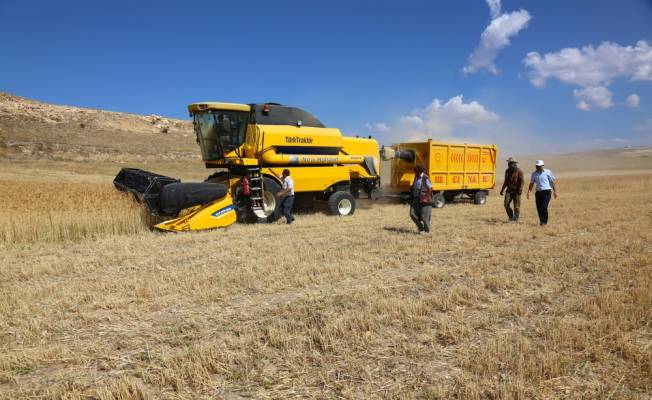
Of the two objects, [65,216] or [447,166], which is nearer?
[65,216]

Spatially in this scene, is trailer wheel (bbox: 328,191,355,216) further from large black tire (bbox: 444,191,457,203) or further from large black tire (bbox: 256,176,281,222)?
large black tire (bbox: 444,191,457,203)

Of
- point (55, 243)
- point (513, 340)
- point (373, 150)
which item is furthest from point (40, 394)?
point (373, 150)

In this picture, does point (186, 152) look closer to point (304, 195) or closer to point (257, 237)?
point (304, 195)

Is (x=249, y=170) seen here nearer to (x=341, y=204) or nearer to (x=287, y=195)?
(x=287, y=195)

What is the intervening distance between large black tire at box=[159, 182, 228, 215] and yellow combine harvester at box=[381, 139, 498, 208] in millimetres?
7972

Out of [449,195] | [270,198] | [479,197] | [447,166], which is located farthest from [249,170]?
[479,197]

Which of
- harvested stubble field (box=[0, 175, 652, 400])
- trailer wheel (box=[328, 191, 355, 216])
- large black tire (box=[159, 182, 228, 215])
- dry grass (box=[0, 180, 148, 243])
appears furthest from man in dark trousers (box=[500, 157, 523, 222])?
dry grass (box=[0, 180, 148, 243])

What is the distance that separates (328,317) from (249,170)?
7.11 meters

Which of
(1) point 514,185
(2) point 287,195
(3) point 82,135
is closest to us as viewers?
(1) point 514,185

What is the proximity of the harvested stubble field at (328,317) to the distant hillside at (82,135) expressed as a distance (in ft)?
101

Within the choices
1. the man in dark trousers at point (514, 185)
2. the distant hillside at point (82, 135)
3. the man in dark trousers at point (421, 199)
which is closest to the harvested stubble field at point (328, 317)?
the man in dark trousers at point (421, 199)

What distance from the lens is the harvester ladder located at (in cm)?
1055

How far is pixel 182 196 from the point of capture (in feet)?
29.5

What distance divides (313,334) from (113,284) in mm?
3044
